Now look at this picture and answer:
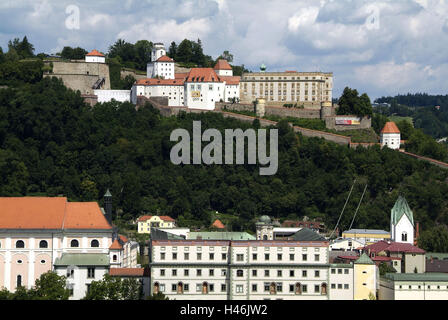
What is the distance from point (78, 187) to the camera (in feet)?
340

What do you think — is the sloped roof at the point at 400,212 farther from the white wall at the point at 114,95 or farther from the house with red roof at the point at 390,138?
the white wall at the point at 114,95

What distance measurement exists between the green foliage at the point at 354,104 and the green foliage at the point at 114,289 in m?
55.5

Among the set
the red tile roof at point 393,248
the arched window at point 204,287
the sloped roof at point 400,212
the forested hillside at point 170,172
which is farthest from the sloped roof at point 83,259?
the sloped roof at point 400,212

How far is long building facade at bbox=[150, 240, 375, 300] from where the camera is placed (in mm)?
63156

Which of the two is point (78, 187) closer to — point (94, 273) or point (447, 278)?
point (94, 273)

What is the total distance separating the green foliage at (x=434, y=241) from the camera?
86750 millimetres

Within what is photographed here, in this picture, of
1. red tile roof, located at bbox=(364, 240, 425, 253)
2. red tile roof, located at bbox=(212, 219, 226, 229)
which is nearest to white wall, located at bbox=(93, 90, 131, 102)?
red tile roof, located at bbox=(212, 219, 226, 229)

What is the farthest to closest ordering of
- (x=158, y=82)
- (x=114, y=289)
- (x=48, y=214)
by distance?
1. (x=158, y=82)
2. (x=48, y=214)
3. (x=114, y=289)

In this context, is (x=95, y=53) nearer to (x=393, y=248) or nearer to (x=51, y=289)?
(x=393, y=248)

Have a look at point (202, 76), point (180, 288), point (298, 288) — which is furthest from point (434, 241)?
point (202, 76)

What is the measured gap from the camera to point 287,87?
118688 millimetres

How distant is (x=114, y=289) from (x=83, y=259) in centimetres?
934

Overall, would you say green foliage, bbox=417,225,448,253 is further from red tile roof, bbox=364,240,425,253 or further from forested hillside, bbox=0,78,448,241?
forested hillside, bbox=0,78,448,241

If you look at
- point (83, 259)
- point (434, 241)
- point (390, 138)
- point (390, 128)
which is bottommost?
point (434, 241)
